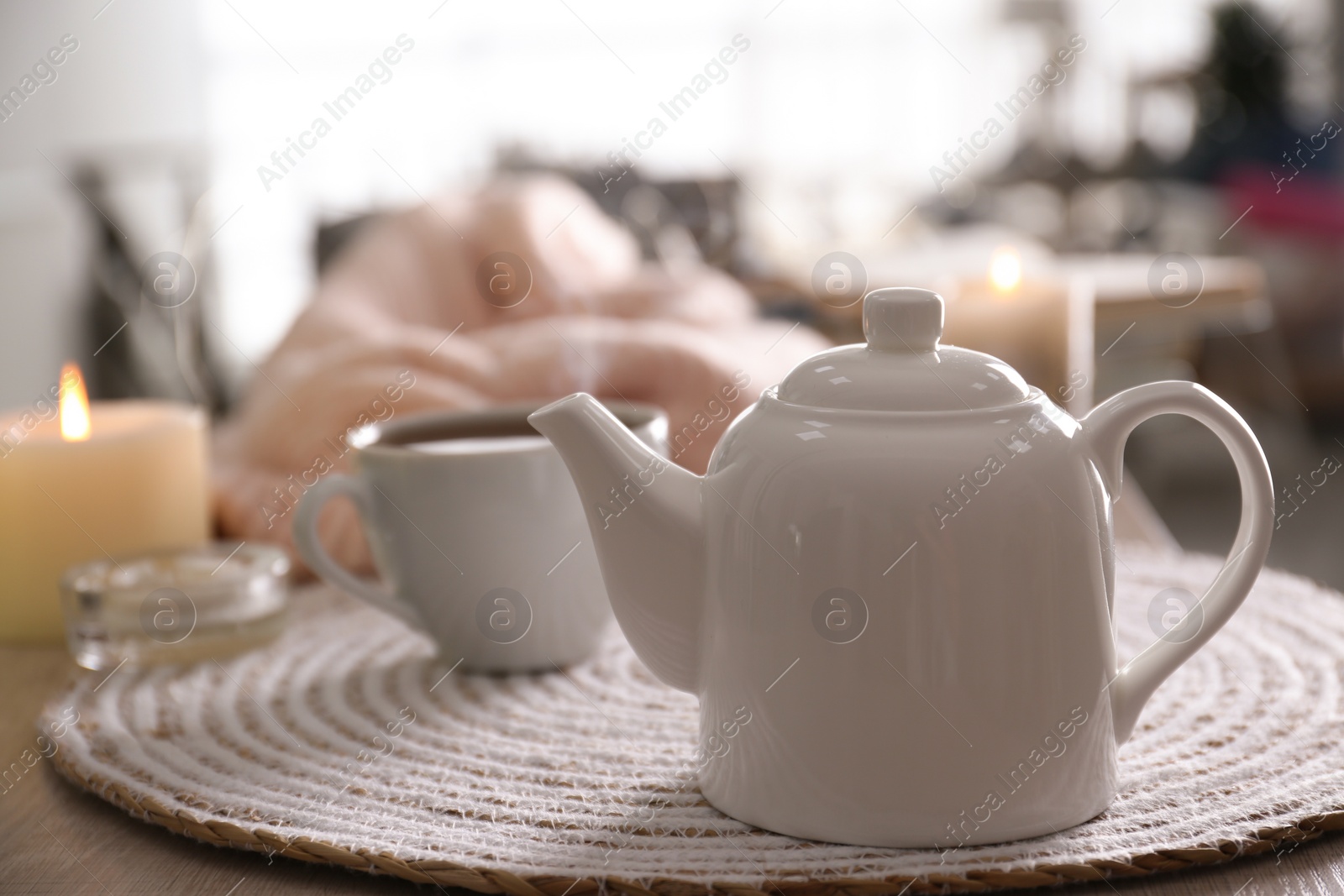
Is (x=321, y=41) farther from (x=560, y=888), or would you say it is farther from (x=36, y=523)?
(x=560, y=888)

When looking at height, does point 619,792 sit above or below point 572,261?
below

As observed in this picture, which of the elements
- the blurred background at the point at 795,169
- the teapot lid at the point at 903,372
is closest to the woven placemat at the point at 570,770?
the teapot lid at the point at 903,372

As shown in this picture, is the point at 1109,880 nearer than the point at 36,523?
Yes

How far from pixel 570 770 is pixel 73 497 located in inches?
14.2

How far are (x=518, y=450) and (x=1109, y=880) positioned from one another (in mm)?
307

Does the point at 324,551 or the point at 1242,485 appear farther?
the point at 324,551

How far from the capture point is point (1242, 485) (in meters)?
0.41

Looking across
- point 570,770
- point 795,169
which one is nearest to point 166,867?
point 570,770

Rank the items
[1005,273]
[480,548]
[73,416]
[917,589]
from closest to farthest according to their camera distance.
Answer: [917,589] < [480,548] < [73,416] < [1005,273]

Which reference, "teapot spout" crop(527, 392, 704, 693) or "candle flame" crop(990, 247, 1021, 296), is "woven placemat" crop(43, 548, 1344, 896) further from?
"candle flame" crop(990, 247, 1021, 296)

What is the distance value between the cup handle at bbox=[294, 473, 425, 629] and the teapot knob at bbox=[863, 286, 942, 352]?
0.28 meters

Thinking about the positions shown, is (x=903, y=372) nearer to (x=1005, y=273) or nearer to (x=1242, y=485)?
(x=1242, y=485)

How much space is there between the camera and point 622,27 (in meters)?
5.48

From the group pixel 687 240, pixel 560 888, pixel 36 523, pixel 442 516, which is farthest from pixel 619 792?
pixel 687 240
